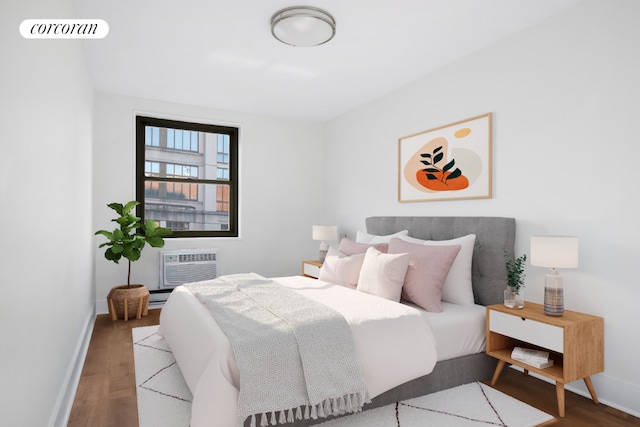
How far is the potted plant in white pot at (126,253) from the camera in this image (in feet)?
13.6

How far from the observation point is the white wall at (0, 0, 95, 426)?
4.42 feet

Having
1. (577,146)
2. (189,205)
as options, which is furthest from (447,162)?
(189,205)

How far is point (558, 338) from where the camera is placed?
2277 millimetres

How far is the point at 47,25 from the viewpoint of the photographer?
6.08ft

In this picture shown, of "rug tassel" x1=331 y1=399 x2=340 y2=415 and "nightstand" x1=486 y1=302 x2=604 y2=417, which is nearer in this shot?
"rug tassel" x1=331 y1=399 x2=340 y2=415

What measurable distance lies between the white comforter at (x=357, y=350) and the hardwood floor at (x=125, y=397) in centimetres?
39

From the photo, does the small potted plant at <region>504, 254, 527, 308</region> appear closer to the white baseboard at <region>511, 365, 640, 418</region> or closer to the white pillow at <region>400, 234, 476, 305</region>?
the white pillow at <region>400, 234, 476, 305</region>

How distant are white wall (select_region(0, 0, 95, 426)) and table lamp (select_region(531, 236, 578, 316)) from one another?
103 inches

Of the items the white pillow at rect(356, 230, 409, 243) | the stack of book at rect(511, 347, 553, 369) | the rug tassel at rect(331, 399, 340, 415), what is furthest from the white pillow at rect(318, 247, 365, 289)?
the rug tassel at rect(331, 399, 340, 415)

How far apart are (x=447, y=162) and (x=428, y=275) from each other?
125 centimetres

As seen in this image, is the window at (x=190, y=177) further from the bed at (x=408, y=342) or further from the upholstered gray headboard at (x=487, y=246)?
the upholstered gray headboard at (x=487, y=246)

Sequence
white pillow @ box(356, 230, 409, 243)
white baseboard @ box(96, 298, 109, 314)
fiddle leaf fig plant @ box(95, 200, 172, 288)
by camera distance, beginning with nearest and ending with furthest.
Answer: white pillow @ box(356, 230, 409, 243) < fiddle leaf fig plant @ box(95, 200, 172, 288) < white baseboard @ box(96, 298, 109, 314)

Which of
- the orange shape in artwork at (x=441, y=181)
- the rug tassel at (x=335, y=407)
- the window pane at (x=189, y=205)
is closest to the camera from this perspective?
the rug tassel at (x=335, y=407)

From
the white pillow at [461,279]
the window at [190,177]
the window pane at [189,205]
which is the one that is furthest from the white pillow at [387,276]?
the window pane at [189,205]
